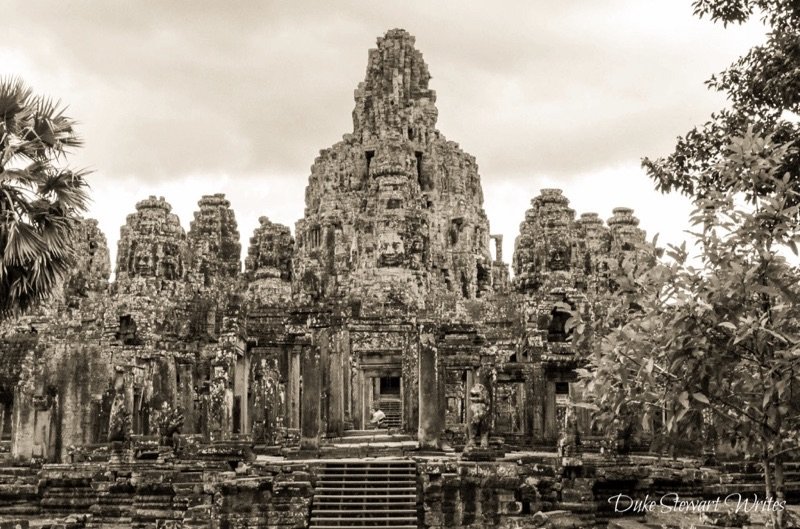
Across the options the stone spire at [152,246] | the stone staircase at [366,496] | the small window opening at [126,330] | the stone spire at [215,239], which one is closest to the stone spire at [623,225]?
the stone spire at [215,239]

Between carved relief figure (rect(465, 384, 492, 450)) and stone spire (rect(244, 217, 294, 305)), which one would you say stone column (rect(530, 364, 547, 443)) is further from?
stone spire (rect(244, 217, 294, 305))

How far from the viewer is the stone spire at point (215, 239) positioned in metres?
32.5

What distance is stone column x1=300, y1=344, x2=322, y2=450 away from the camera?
1900cm

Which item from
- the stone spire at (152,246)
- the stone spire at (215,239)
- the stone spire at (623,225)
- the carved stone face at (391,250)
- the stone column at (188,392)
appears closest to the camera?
the carved stone face at (391,250)

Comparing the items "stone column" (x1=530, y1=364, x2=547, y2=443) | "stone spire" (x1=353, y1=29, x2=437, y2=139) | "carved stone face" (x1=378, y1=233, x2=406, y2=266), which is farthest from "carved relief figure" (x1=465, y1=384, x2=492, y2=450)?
"stone spire" (x1=353, y1=29, x2=437, y2=139)

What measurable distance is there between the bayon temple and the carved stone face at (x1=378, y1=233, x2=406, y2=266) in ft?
0.12

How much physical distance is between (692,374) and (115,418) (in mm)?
15961

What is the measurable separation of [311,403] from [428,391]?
2261 millimetres

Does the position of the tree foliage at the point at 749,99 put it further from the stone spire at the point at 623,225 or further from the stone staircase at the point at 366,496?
the stone spire at the point at 623,225

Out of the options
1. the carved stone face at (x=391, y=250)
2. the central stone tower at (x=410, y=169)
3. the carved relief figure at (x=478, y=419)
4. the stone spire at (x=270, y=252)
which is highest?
the central stone tower at (x=410, y=169)

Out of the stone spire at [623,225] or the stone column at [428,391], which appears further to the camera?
the stone spire at [623,225]

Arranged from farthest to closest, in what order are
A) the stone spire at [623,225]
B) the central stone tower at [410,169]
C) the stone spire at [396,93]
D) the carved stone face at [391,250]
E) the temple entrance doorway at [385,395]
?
1. the stone spire at [396,93]
2. the central stone tower at [410,169]
3. the stone spire at [623,225]
4. the temple entrance doorway at [385,395]
5. the carved stone face at [391,250]

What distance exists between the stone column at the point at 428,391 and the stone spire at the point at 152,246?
10.7 meters

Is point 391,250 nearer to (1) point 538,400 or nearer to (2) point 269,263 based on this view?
(1) point 538,400
